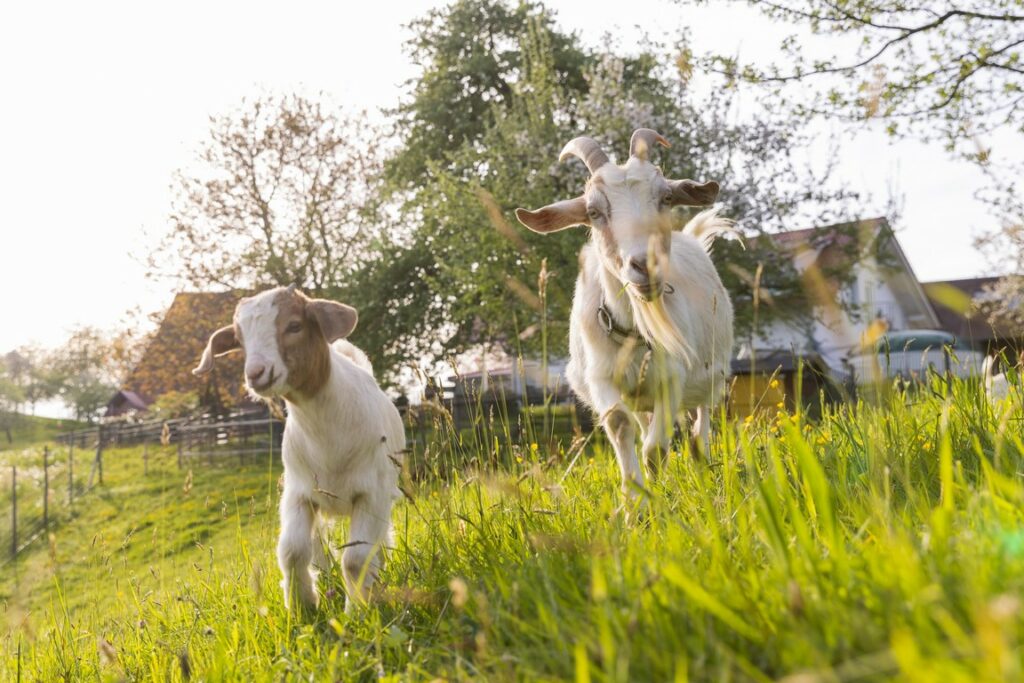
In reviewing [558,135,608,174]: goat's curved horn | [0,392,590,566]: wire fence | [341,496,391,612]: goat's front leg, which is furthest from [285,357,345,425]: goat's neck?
[0,392,590,566]: wire fence

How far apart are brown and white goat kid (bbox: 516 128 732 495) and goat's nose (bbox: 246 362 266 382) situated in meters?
1.66

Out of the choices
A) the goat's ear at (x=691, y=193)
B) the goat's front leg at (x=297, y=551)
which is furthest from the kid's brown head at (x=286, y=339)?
the goat's ear at (x=691, y=193)

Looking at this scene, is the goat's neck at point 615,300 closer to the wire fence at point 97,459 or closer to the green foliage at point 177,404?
the wire fence at point 97,459

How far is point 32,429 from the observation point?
70562 mm

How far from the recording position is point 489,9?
24.0 metres

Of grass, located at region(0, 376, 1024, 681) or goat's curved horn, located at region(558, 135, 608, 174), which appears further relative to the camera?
goat's curved horn, located at region(558, 135, 608, 174)

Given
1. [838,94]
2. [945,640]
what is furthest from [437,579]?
[838,94]

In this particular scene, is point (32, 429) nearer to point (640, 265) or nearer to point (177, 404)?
point (177, 404)

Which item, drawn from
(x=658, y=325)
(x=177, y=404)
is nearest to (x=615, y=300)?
(x=658, y=325)

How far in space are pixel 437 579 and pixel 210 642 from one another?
3.46 ft

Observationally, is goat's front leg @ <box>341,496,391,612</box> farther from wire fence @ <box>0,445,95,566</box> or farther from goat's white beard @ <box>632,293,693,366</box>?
wire fence @ <box>0,445,95,566</box>

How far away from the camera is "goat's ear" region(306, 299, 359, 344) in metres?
4.45

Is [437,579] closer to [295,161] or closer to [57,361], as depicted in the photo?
[295,161]

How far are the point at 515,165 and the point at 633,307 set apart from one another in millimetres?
14153
